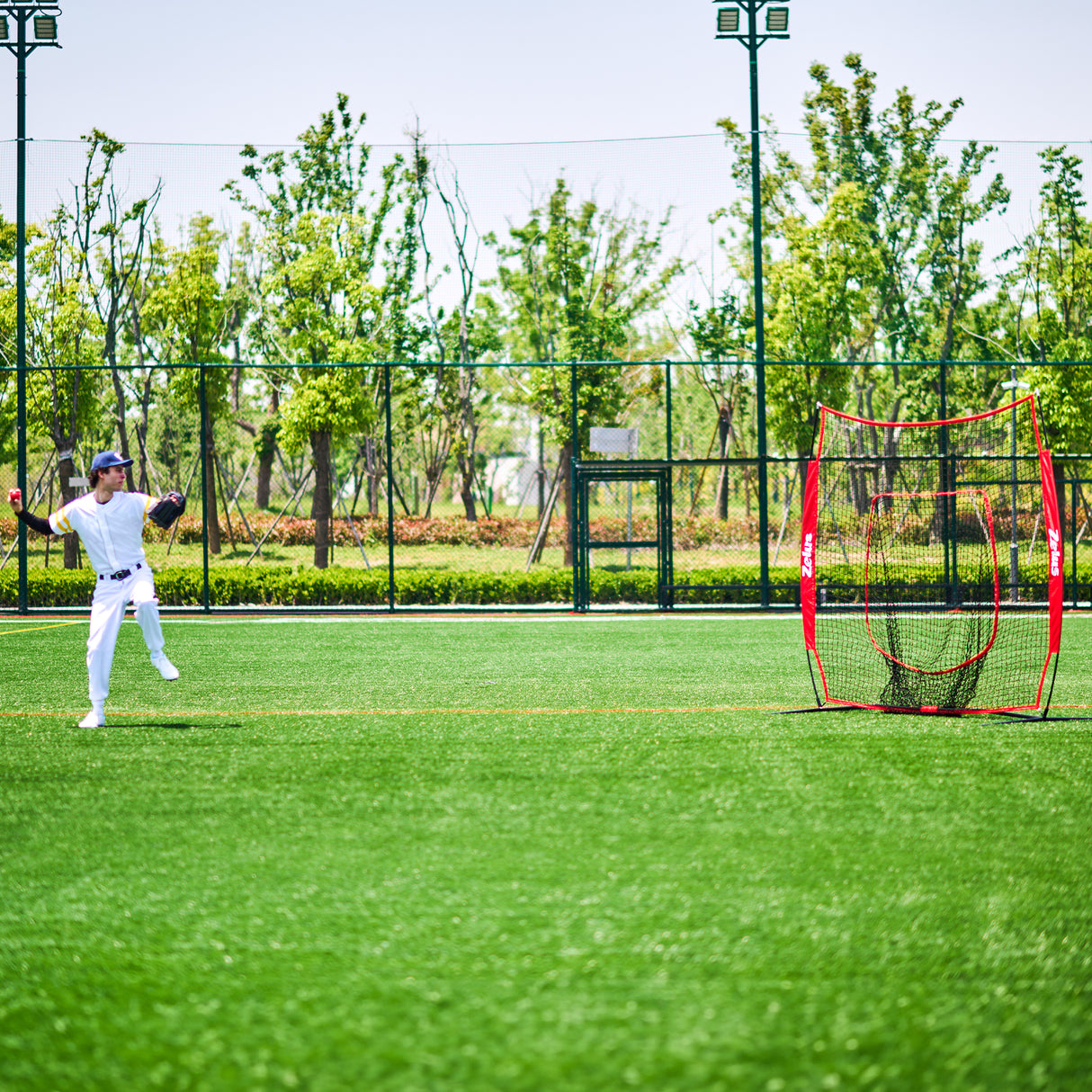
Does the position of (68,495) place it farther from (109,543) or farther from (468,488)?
(109,543)

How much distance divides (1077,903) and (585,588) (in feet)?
42.3

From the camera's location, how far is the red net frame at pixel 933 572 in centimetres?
795

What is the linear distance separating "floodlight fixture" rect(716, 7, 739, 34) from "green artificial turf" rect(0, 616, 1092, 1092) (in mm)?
13783

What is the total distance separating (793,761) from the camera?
5.95 metres

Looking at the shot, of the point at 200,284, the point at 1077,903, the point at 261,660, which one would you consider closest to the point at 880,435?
the point at 200,284

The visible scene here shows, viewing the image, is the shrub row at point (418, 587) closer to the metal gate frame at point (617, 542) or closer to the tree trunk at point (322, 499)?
the metal gate frame at point (617, 542)

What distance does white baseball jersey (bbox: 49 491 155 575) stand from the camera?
7.52 metres

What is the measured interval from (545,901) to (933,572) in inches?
567

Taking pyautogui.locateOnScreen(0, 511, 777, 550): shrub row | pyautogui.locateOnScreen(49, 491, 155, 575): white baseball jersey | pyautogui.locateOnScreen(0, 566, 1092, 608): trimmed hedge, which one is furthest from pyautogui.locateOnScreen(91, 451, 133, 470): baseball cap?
pyautogui.locateOnScreen(0, 511, 777, 550): shrub row

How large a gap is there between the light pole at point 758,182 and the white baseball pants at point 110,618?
1058 centimetres

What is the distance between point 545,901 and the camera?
3.78 metres

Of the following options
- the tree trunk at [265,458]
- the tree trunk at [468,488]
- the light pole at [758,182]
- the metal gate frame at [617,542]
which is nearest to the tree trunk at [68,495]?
the tree trunk at [265,458]

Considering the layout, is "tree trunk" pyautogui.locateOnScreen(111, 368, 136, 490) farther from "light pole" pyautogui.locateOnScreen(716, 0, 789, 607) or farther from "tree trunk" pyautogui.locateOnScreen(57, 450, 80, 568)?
"light pole" pyautogui.locateOnScreen(716, 0, 789, 607)

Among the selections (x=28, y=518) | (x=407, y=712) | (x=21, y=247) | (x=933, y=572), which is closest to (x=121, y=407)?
(x=21, y=247)
